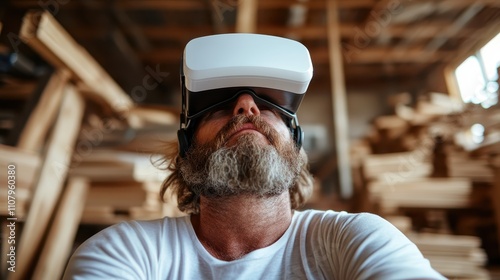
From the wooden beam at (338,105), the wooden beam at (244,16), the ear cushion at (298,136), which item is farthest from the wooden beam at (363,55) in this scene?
the ear cushion at (298,136)

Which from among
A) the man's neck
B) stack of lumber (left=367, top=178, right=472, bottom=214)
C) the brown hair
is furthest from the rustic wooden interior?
the man's neck

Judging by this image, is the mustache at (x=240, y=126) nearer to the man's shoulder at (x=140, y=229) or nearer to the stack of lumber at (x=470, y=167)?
the man's shoulder at (x=140, y=229)

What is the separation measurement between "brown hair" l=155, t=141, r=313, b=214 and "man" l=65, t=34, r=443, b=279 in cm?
13

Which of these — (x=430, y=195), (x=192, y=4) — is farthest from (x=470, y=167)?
(x=192, y=4)

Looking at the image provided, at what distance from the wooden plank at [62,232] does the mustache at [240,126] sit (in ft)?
5.01

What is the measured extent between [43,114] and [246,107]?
1.68 m

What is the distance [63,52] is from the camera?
93.3 inches

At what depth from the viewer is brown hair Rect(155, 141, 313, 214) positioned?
1587 mm

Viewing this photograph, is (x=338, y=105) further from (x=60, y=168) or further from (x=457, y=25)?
(x=60, y=168)

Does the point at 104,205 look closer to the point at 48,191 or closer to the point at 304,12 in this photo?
the point at 48,191

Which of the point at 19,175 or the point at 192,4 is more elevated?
the point at 192,4

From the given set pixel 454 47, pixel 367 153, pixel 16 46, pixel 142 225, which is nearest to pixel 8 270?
pixel 16 46

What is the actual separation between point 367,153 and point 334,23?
1.50m

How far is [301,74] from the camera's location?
4.39 ft
